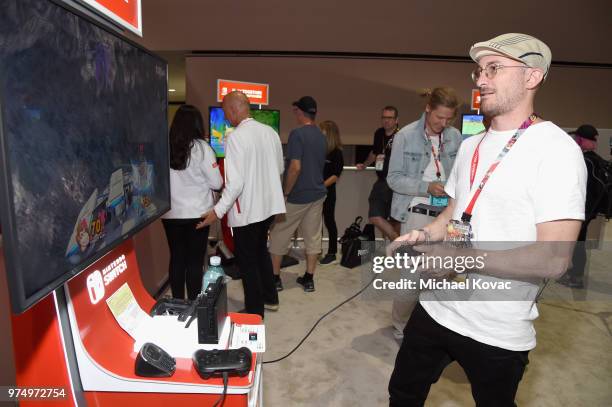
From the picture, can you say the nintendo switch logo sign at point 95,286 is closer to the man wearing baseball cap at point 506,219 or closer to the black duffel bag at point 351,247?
the man wearing baseball cap at point 506,219

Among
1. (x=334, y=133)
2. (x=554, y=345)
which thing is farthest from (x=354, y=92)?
(x=554, y=345)

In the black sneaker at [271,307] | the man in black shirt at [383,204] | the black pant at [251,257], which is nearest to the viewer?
the black pant at [251,257]

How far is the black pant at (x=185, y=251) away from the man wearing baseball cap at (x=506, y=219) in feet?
5.16

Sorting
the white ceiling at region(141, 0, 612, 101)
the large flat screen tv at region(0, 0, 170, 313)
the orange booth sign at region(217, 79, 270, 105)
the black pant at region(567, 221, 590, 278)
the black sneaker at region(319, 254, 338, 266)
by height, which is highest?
the white ceiling at region(141, 0, 612, 101)

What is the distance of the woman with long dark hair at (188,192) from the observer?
235 cm

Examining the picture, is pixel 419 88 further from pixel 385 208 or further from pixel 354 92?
pixel 385 208

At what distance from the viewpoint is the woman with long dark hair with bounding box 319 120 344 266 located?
4094mm

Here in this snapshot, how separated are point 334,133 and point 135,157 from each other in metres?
3.08

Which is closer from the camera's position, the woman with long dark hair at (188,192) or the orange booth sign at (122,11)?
the orange booth sign at (122,11)

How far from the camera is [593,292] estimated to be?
3.76 m

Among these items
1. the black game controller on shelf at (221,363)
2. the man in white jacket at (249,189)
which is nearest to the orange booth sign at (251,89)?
the man in white jacket at (249,189)

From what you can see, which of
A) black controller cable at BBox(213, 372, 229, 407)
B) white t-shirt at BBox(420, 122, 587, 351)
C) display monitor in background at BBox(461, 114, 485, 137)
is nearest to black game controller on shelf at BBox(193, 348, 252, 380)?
black controller cable at BBox(213, 372, 229, 407)

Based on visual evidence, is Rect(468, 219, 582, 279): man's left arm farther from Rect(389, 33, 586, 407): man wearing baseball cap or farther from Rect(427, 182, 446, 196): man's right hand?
Rect(427, 182, 446, 196): man's right hand

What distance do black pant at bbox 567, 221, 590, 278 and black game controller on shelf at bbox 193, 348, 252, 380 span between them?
393 cm
